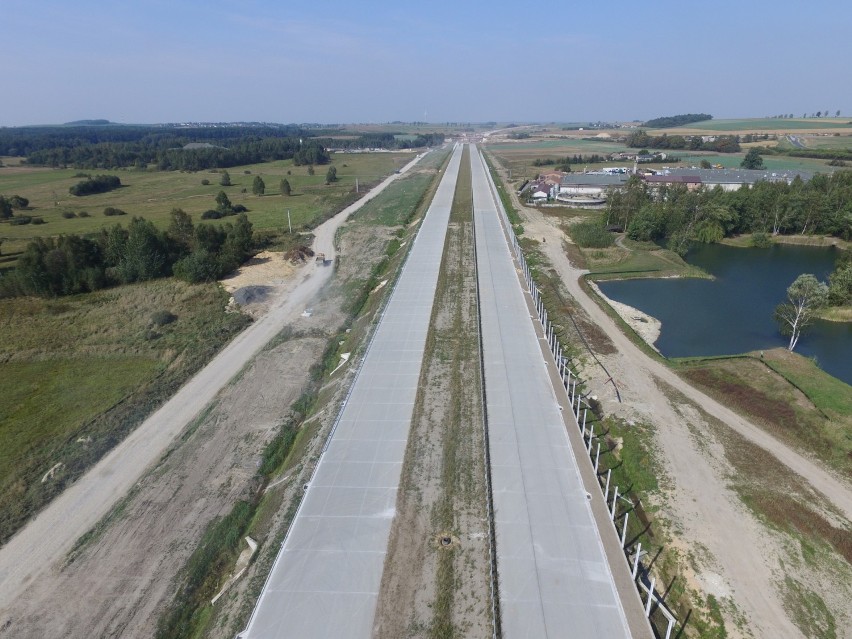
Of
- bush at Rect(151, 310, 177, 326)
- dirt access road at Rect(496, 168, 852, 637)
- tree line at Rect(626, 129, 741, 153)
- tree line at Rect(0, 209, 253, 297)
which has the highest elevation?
tree line at Rect(626, 129, 741, 153)

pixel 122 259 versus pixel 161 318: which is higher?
pixel 122 259

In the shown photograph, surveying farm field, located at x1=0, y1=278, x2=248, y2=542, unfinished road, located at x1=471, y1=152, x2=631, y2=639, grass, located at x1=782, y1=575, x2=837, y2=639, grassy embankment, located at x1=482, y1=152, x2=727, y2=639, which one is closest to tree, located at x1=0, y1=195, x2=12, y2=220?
farm field, located at x1=0, y1=278, x2=248, y2=542

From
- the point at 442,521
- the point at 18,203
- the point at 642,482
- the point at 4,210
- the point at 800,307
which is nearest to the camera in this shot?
the point at 442,521

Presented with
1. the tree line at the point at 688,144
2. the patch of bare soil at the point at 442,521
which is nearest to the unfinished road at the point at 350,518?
the patch of bare soil at the point at 442,521

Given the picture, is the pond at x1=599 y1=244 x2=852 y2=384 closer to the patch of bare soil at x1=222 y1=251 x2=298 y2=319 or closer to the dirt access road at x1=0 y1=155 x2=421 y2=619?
the dirt access road at x1=0 y1=155 x2=421 y2=619

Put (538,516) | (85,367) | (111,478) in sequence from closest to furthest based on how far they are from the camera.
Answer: (538,516) < (111,478) < (85,367)

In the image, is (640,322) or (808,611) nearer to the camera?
(808,611)

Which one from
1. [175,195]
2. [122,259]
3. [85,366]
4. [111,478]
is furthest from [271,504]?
[175,195]

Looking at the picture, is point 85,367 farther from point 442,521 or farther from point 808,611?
point 808,611
